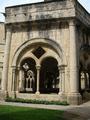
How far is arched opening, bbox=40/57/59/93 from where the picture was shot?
88.5ft

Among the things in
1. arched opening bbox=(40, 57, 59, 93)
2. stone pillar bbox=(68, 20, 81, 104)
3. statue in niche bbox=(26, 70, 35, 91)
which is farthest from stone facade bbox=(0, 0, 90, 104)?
statue in niche bbox=(26, 70, 35, 91)

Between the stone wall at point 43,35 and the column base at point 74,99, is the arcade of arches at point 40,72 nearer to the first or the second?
the stone wall at point 43,35

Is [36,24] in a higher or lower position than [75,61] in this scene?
higher

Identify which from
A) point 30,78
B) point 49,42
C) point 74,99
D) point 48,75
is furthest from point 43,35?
point 30,78

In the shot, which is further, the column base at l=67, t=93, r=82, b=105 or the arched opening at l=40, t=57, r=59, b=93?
the arched opening at l=40, t=57, r=59, b=93

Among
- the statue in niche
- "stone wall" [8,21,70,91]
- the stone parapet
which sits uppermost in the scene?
the stone parapet

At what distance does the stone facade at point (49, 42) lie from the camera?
65.5ft

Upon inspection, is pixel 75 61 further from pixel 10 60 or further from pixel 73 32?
pixel 10 60

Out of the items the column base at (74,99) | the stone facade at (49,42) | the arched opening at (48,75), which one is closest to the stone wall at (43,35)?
the stone facade at (49,42)

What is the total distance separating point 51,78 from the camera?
98.8ft

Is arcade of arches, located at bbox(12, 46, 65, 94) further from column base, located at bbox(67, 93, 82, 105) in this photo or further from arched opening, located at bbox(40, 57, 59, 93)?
column base, located at bbox(67, 93, 82, 105)

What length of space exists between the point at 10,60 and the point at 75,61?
6130mm

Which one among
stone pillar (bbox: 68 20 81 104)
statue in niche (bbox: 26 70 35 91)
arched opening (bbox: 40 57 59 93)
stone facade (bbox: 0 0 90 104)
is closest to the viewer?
stone pillar (bbox: 68 20 81 104)

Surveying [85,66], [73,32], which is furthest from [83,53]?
[73,32]
